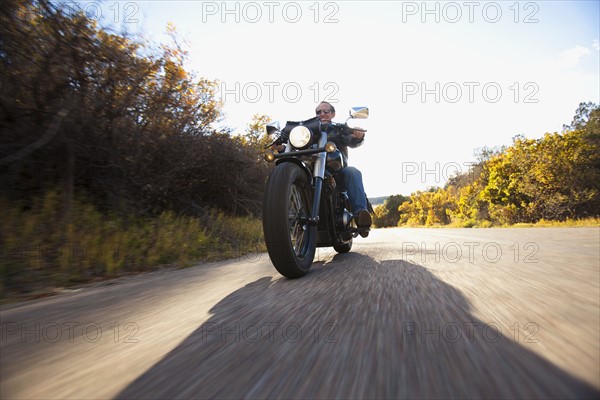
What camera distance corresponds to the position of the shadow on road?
34.4 inches

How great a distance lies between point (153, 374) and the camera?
1.02 m

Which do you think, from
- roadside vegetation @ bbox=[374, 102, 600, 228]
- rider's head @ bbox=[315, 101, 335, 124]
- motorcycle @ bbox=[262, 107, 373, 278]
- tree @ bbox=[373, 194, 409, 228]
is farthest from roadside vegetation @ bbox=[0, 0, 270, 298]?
tree @ bbox=[373, 194, 409, 228]

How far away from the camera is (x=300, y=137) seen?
137 inches

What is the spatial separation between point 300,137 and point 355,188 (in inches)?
45.2

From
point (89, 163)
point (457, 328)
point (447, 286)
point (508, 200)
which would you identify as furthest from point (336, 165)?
point (508, 200)

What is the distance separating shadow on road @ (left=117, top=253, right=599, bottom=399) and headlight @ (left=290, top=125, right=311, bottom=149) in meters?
1.89

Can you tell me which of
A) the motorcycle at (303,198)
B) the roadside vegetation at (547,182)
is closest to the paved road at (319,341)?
the motorcycle at (303,198)

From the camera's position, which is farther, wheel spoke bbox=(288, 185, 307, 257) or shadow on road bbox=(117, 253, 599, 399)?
wheel spoke bbox=(288, 185, 307, 257)

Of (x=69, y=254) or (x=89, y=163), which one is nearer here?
(x=69, y=254)

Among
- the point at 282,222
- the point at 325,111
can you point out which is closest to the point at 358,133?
the point at 325,111

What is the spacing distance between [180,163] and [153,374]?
21.5 ft

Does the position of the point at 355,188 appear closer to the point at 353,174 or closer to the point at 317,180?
the point at 353,174

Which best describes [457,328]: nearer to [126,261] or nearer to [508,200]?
[126,261]

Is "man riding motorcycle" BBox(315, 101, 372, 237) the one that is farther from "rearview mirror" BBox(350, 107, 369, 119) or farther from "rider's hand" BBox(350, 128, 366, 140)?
"rearview mirror" BBox(350, 107, 369, 119)
